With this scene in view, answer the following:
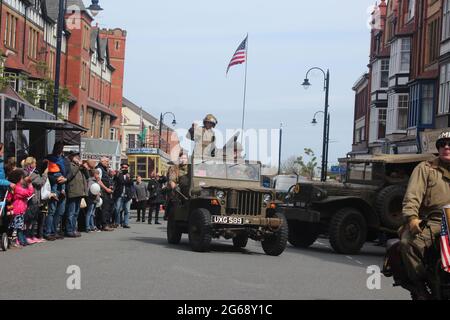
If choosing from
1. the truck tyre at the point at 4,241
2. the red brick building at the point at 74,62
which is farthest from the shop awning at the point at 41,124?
the red brick building at the point at 74,62

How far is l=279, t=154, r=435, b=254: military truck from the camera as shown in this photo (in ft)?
57.7

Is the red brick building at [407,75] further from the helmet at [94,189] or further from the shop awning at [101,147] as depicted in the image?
the shop awning at [101,147]

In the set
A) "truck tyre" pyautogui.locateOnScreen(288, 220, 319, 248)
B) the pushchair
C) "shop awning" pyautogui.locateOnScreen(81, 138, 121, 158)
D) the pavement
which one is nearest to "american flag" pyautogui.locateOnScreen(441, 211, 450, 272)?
the pavement

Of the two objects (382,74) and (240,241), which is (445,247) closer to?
(240,241)

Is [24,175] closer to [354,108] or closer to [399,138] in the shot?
[399,138]

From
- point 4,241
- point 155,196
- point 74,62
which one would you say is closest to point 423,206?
point 4,241

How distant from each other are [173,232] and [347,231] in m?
3.61

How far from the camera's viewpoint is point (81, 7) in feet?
247

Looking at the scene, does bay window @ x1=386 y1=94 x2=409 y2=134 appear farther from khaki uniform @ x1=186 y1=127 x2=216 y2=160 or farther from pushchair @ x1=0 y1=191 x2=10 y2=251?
pushchair @ x1=0 y1=191 x2=10 y2=251

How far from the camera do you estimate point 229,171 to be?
16.8 meters

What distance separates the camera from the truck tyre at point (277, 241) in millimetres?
15555

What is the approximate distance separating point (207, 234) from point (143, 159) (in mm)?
33468

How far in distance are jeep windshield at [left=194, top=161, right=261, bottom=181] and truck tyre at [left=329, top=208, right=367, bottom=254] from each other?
6.60 ft

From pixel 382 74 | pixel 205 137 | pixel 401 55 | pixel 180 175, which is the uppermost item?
pixel 401 55
